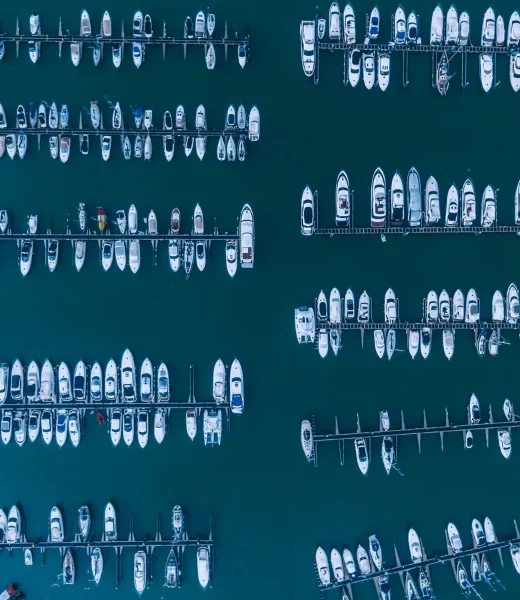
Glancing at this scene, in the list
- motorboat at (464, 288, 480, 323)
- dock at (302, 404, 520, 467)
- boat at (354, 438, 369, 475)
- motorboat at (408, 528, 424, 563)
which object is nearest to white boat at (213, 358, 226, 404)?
dock at (302, 404, 520, 467)

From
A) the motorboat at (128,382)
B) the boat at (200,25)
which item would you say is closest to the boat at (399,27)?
the boat at (200,25)

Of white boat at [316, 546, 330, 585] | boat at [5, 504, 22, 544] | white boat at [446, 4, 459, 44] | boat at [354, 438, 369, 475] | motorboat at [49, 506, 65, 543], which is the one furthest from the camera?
white boat at [446, 4, 459, 44]

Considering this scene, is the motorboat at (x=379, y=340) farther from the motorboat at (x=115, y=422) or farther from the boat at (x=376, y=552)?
the motorboat at (x=115, y=422)

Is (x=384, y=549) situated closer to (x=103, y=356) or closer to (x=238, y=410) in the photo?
(x=238, y=410)

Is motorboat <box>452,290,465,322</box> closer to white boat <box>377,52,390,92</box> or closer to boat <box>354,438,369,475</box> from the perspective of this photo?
boat <box>354,438,369,475</box>

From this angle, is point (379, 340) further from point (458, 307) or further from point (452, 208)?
point (452, 208)

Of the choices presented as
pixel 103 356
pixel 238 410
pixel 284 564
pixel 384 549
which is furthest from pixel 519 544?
pixel 103 356
